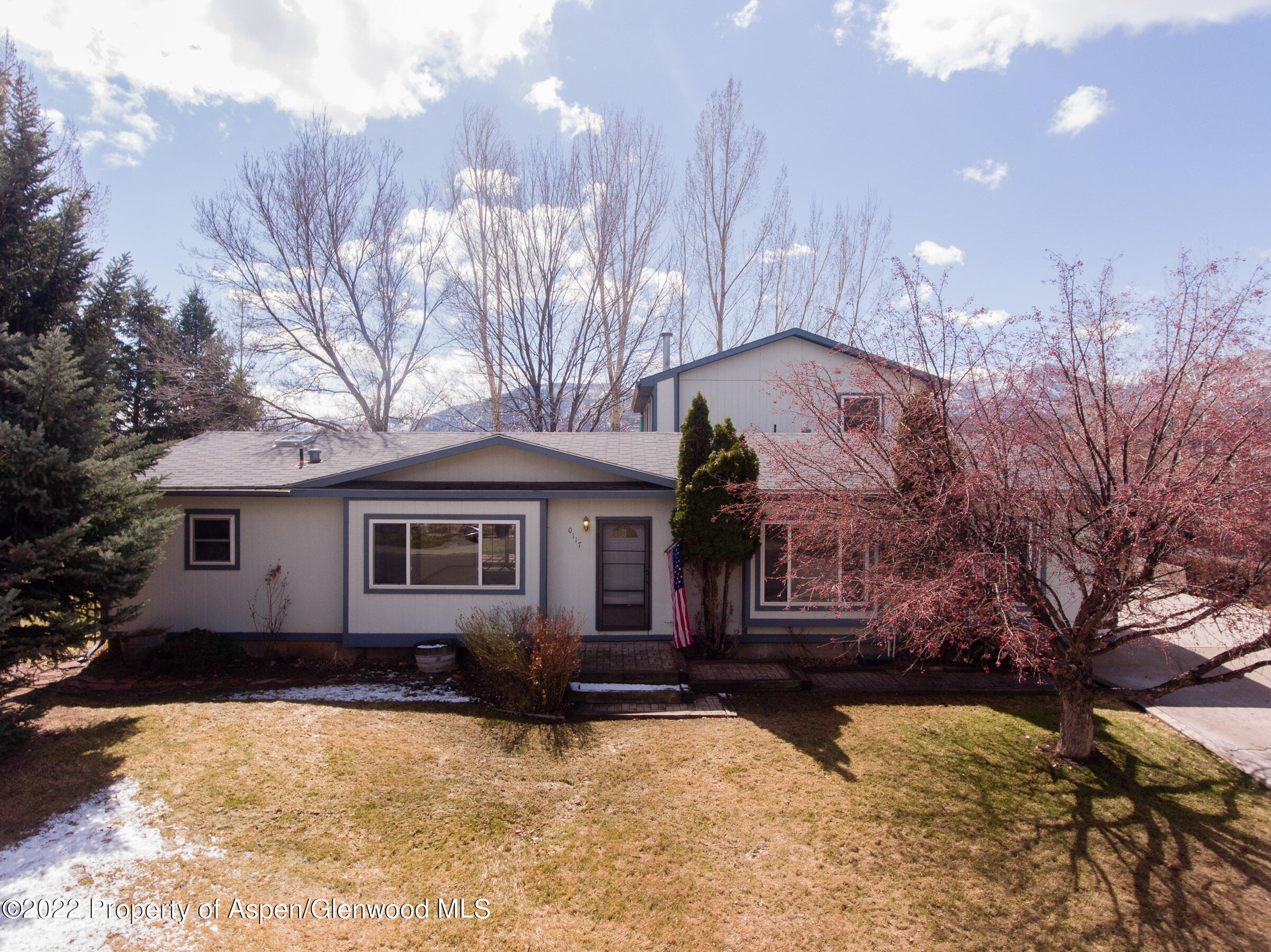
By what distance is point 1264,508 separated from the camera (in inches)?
169

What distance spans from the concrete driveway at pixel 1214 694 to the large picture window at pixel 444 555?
7617 millimetres

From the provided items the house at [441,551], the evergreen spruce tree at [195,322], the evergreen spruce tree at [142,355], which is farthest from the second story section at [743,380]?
the evergreen spruce tree at [195,322]

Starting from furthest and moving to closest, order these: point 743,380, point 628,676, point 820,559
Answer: point 743,380 → point 628,676 → point 820,559

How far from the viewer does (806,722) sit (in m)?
6.78

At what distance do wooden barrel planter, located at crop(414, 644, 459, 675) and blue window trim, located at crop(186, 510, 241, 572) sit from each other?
3.46 meters

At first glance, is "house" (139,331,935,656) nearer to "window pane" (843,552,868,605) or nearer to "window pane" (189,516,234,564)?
"window pane" (189,516,234,564)

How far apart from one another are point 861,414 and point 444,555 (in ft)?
20.3

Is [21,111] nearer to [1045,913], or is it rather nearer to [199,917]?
[199,917]

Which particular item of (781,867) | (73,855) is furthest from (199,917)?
(781,867)

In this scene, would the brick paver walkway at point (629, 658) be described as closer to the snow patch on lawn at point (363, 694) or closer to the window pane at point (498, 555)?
the window pane at point (498, 555)

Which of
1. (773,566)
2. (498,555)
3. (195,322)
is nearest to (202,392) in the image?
(195,322)

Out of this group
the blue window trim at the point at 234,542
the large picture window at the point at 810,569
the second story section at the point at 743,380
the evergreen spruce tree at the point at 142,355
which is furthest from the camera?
the evergreen spruce tree at the point at 142,355

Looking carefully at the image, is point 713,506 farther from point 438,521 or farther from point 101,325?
point 101,325

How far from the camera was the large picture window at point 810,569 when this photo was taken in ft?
22.0
